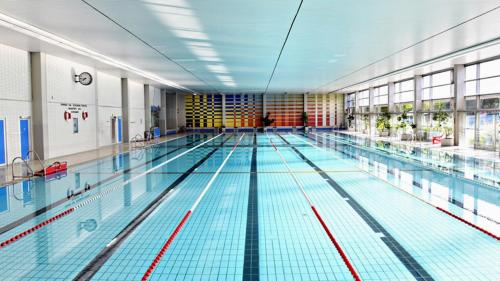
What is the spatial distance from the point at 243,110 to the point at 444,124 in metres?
16.1

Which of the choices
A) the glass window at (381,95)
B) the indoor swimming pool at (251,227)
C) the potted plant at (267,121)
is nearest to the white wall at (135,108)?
the indoor swimming pool at (251,227)

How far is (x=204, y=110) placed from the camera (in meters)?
27.6

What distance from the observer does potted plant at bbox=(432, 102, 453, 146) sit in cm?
1352

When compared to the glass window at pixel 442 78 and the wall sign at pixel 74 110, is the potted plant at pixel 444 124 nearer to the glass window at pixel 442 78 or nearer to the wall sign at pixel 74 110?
the glass window at pixel 442 78

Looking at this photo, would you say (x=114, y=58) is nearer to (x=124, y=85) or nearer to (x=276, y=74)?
(x=124, y=85)

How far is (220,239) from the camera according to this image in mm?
3865

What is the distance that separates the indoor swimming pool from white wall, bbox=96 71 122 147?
7.30 metres

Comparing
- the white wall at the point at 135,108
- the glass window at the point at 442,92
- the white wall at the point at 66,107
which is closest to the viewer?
the white wall at the point at 66,107

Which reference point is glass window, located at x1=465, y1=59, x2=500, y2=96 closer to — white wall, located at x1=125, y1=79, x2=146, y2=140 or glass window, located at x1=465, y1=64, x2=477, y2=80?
glass window, located at x1=465, y1=64, x2=477, y2=80

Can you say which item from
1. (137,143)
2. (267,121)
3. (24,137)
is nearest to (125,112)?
(137,143)

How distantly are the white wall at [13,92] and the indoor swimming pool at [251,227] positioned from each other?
2748mm

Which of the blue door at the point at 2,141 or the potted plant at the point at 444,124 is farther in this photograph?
the potted plant at the point at 444,124

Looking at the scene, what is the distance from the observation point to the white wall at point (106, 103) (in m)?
14.6

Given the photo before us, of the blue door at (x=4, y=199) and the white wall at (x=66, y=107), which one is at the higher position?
the white wall at (x=66, y=107)
